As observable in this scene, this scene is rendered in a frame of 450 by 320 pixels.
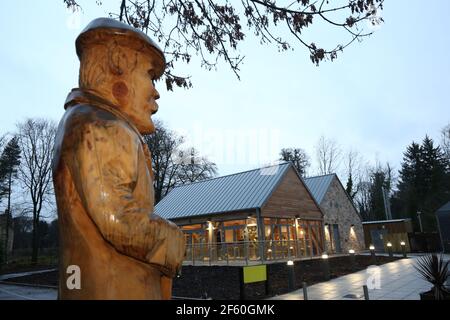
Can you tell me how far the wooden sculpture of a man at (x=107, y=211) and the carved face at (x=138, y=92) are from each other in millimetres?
88

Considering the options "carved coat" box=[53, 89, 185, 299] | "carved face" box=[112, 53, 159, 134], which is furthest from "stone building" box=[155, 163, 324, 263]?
"carved coat" box=[53, 89, 185, 299]

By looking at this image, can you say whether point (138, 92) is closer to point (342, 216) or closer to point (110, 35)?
point (110, 35)

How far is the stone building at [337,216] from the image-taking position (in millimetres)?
30609

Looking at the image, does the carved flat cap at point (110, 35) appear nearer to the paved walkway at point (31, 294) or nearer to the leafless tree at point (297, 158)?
the paved walkway at point (31, 294)

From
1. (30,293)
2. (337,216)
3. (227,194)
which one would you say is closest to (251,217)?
(227,194)

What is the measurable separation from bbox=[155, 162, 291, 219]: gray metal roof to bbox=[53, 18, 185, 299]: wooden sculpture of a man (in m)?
20.4

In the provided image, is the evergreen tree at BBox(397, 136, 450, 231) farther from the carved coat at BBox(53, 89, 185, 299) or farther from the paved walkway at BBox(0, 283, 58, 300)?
the carved coat at BBox(53, 89, 185, 299)

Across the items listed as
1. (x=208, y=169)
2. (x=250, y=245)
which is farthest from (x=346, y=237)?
(x=208, y=169)

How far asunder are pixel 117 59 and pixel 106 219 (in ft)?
2.65

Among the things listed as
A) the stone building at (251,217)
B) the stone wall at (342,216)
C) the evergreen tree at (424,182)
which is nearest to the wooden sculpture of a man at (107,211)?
the stone building at (251,217)

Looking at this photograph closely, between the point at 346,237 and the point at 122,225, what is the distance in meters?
33.9

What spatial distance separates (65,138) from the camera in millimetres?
1422

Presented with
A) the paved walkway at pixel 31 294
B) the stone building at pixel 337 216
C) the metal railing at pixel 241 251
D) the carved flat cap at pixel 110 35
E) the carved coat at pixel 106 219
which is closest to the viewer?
the carved coat at pixel 106 219
